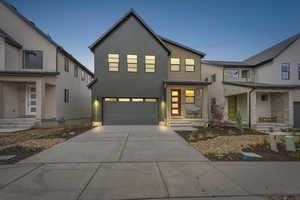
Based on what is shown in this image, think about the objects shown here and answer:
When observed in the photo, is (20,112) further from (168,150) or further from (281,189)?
(281,189)

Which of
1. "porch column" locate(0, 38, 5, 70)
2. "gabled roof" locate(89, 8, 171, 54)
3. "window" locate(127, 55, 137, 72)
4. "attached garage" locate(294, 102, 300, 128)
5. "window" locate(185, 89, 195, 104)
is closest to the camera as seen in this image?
"porch column" locate(0, 38, 5, 70)

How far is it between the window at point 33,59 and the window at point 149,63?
8.53 meters

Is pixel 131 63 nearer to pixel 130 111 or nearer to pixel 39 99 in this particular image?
pixel 130 111

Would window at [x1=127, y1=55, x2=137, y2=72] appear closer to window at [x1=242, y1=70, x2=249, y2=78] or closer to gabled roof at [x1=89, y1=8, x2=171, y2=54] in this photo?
gabled roof at [x1=89, y1=8, x2=171, y2=54]

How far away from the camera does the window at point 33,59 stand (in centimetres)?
1079

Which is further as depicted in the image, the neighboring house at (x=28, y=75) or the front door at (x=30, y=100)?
the front door at (x=30, y=100)

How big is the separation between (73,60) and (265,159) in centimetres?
1565

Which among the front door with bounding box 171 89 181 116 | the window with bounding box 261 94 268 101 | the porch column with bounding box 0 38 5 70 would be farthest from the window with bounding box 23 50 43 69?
the window with bounding box 261 94 268 101

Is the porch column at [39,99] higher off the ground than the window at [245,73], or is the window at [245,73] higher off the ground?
the window at [245,73]

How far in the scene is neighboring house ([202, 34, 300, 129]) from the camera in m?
10.3

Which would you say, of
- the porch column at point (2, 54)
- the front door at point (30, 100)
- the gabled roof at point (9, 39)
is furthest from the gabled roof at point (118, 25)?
the porch column at point (2, 54)

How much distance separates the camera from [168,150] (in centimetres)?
492

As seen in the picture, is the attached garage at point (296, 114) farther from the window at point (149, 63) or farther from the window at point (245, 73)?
the window at point (149, 63)

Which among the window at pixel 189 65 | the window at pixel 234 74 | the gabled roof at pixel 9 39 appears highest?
the gabled roof at pixel 9 39
